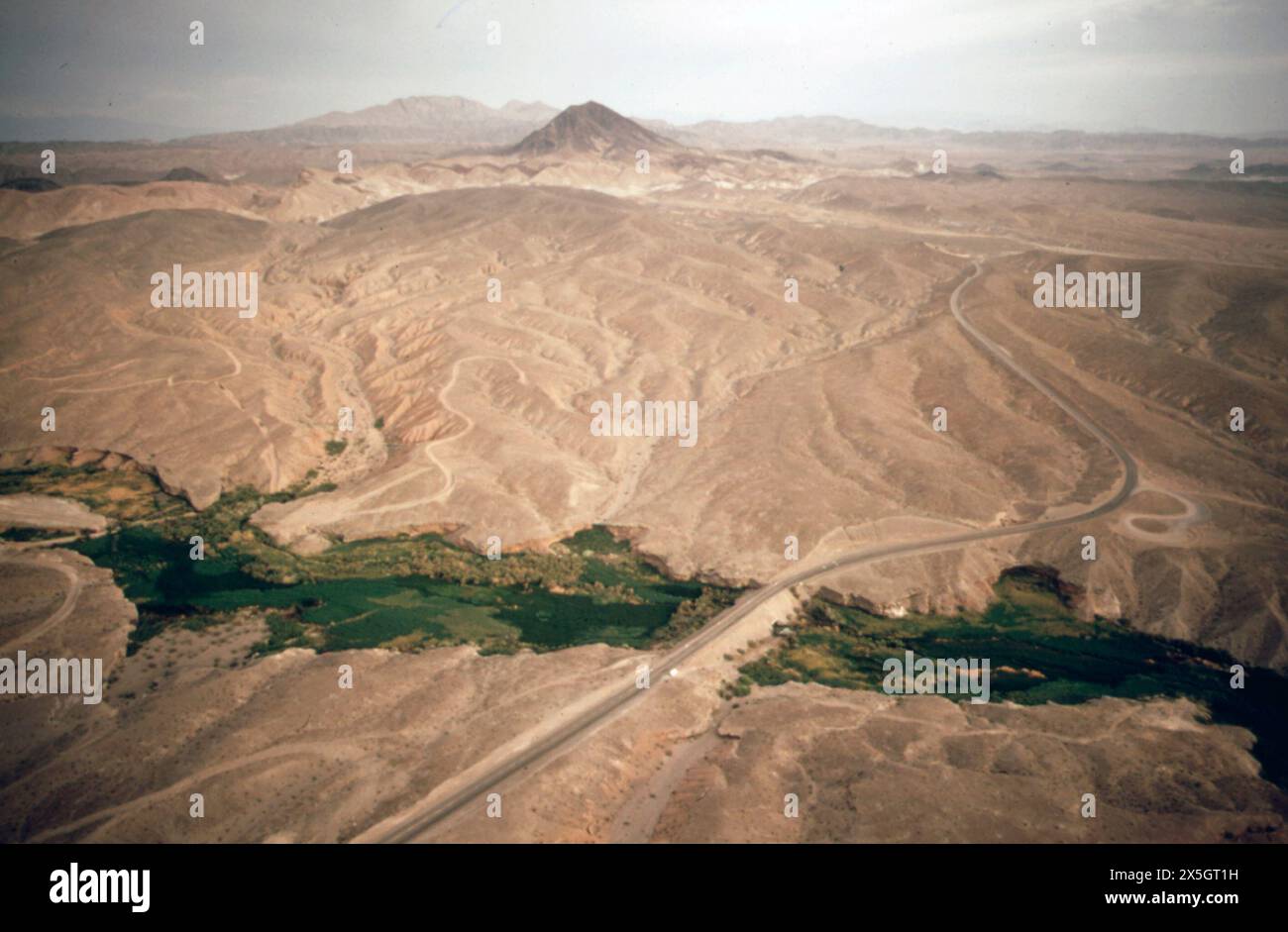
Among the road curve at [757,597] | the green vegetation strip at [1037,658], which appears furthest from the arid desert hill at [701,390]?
the green vegetation strip at [1037,658]

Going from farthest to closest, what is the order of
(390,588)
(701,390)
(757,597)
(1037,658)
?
(701,390) → (390,588) → (757,597) → (1037,658)

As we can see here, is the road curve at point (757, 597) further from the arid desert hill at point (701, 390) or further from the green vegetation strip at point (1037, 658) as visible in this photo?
the green vegetation strip at point (1037, 658)

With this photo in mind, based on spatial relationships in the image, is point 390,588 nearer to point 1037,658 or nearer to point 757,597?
point 757,597

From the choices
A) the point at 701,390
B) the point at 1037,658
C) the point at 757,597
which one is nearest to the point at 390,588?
the point at 757,597

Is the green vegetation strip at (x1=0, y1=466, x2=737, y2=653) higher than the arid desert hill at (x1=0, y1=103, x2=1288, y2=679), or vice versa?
the arid desert hill at (x1=0, y1=103, x2=1288, y2=679)

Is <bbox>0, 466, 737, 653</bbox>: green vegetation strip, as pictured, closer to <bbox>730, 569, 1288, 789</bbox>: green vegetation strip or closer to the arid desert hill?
the arid desert hill

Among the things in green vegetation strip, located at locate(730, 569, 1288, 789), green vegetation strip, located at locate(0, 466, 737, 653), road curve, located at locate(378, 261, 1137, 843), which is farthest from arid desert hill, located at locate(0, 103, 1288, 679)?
green vegetation strip, located at locate(0, 466, 737, 653)
